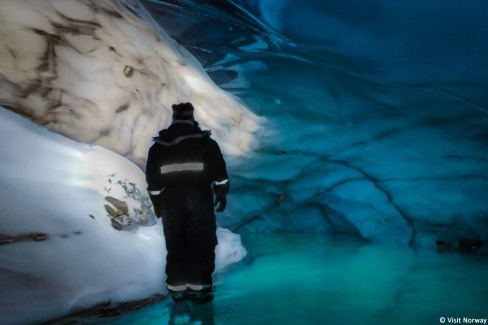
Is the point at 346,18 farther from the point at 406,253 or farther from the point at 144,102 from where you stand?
the point at 406,253

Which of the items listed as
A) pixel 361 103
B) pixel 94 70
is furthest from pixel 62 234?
pixel 361 103

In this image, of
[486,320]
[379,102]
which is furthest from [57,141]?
[379,102]

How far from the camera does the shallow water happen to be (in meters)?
3.19

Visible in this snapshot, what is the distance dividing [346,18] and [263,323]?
13.3 feet

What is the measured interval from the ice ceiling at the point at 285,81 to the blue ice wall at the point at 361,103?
1.0 inches

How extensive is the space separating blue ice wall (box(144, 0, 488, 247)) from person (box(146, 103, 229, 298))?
2355 millimetres

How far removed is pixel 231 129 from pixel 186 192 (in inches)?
153

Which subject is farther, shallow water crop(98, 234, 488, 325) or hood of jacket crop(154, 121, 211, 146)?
hood of jacket crop(154, 121, 211, 146)

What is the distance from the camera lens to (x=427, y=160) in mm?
8297

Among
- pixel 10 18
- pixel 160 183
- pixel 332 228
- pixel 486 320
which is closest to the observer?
pixel 486 320

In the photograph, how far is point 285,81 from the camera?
20.5 ft

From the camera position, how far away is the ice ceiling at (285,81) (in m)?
4.25

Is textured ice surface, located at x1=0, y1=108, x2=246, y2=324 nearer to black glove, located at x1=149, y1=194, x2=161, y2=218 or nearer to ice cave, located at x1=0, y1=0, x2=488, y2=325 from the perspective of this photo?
ice cave, located at x1=0, y1=0, x2=488, y2=325

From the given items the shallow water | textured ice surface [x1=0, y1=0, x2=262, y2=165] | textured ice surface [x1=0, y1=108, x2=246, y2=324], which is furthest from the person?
textured ice surface [x1=0, y1=0, x2=262, y2=165]
